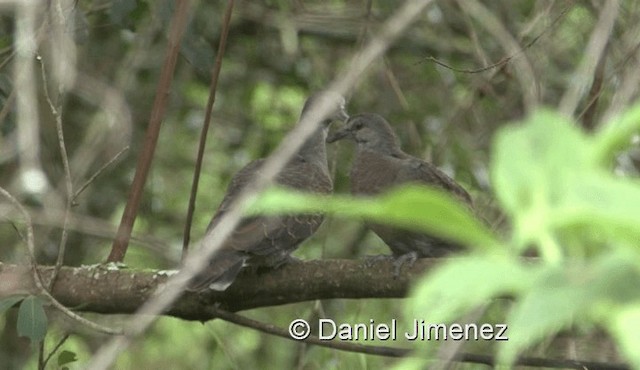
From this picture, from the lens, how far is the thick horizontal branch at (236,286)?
3031 millimetres

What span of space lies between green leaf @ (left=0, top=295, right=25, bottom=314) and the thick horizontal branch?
89 mm

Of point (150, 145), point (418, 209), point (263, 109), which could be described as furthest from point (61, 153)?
point (263, 109)

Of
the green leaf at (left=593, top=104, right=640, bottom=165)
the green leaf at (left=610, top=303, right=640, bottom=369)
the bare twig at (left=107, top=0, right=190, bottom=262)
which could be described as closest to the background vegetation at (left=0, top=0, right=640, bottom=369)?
the bare twig at (left=107, top=0, right=190, bottom=262)

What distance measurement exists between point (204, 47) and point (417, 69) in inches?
74.6

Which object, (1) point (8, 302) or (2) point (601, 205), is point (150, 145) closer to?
A: (1) point (8, 302)

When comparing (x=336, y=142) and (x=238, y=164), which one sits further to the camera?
(x=238, y=164)

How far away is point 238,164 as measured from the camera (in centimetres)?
577

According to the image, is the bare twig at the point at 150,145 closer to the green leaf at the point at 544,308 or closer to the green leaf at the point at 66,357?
the green leaf at the point at 66,357

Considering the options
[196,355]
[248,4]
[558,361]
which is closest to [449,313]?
[558,361]

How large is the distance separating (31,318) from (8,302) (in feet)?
0.24

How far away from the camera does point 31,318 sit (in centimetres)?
298

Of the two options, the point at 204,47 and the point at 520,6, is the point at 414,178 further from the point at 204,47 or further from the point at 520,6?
the point at 520,6

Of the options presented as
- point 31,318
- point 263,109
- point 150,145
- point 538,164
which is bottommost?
point 538,164

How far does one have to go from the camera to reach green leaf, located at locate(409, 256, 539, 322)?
827 mm
